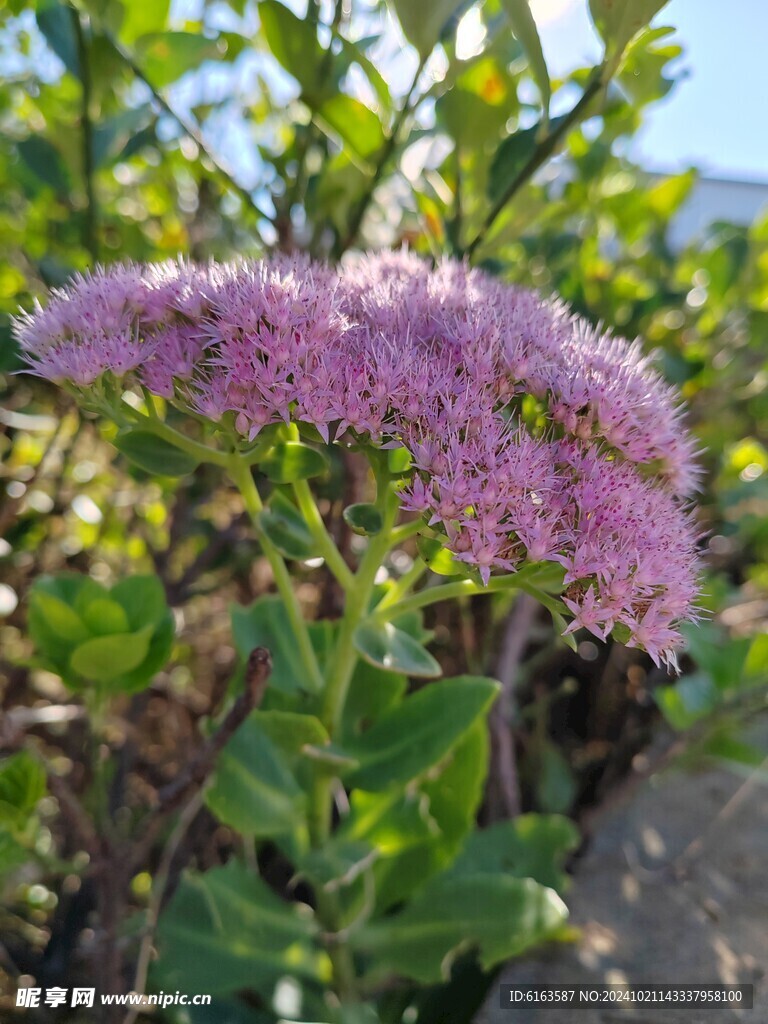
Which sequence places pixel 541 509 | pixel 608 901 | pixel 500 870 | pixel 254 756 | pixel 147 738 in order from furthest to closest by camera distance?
pixel 147 738, pixel 608 901, pixel 500 870, pixel 254 756, pixel 541 509

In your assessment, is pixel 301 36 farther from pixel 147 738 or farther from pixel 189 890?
pixel 147 738

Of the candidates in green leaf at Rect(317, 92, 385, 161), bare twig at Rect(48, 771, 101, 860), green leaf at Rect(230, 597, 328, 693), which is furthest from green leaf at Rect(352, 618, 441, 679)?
green leaf at Rect(317, 92, 385, 161)

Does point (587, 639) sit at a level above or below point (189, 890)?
above

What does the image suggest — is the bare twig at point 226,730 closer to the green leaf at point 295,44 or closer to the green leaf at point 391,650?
the green leaf at point 391,650

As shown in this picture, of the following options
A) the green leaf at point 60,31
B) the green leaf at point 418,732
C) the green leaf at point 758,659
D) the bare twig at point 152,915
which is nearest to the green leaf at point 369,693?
the green leaf at point 418,732

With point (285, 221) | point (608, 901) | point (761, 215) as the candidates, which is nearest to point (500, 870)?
point (608, 901)

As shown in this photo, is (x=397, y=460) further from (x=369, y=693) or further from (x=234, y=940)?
(x=234, y=940)

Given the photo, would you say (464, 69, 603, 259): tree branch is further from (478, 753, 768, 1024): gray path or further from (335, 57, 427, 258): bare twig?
(478, 753, 768, 1024): gray path
